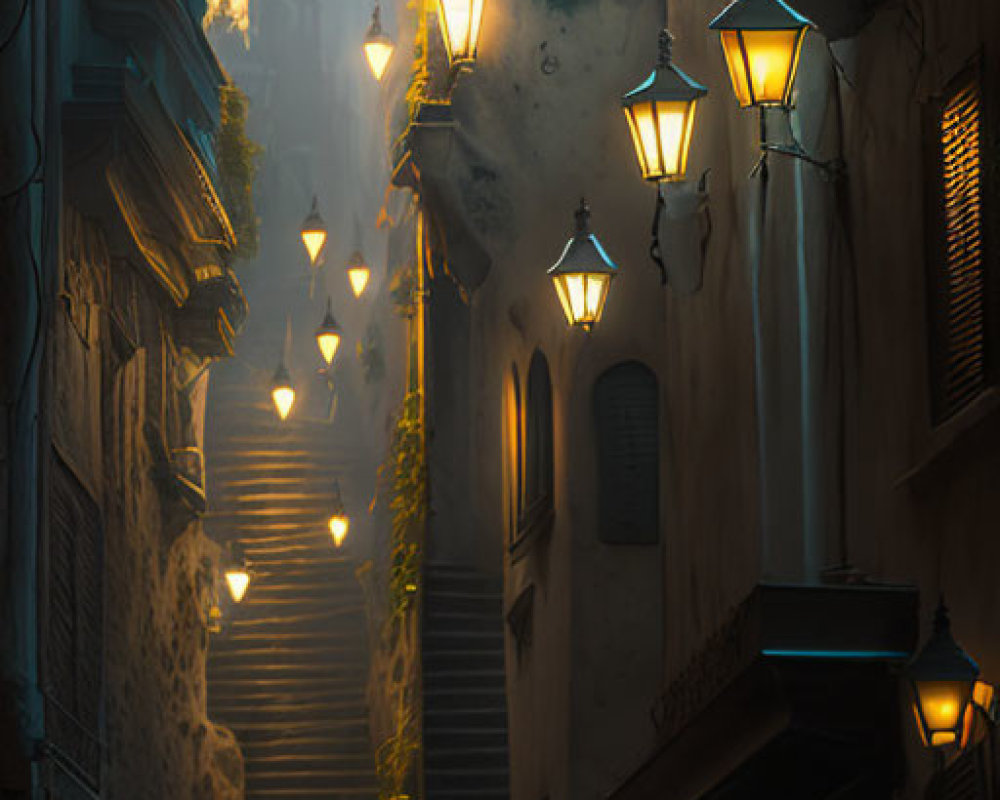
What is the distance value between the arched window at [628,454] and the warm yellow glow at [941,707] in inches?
312

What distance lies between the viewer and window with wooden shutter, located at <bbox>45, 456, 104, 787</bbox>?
14.1 m

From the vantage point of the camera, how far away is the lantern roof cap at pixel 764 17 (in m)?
8.88

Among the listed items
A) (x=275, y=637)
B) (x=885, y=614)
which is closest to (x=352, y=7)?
(x=275, y=637)

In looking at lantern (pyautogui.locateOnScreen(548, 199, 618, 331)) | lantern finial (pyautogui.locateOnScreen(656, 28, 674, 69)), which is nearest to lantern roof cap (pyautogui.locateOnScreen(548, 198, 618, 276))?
lantern (pyautogui.locateOnScreen(548, 199, 618, 331))

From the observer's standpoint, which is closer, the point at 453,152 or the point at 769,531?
the point at 769,531

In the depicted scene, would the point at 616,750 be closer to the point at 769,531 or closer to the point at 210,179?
the point at 769,531

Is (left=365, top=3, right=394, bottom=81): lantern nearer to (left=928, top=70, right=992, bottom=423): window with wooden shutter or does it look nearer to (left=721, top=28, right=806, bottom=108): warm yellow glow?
(left=721, top=28, right=806, bottom=108): warm yellow glow

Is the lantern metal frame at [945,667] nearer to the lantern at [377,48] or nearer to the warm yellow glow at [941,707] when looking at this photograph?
the warm yellow glow at [941,707]

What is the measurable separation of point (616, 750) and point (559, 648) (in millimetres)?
1018

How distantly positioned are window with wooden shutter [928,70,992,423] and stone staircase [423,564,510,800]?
41.1ft

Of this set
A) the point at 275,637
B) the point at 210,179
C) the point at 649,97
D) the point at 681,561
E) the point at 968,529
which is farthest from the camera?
the point at 275,637

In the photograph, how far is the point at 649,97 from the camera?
10492 millimetres

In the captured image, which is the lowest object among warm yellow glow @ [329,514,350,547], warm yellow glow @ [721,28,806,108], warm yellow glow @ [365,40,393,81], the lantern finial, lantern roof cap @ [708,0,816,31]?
warm yellow glow @ [721,28,806,108]

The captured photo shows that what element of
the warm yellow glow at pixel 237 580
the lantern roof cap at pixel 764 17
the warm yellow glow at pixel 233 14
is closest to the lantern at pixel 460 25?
the lantern roof cap at pixel 764 17
